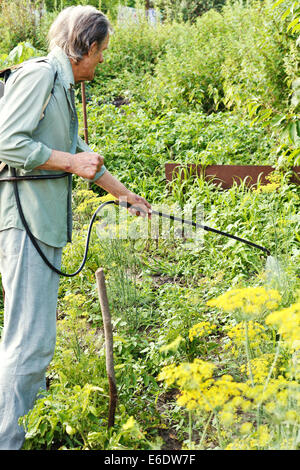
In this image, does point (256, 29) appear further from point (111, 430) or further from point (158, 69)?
point (111, 430)

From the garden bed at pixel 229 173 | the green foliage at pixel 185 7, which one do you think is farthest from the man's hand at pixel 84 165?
the green foliage at pixel 185 7

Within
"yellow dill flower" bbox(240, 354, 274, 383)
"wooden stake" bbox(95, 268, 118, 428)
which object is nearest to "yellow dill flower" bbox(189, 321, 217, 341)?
"yellow dill flower" bbox(240, 354, 274, 383)

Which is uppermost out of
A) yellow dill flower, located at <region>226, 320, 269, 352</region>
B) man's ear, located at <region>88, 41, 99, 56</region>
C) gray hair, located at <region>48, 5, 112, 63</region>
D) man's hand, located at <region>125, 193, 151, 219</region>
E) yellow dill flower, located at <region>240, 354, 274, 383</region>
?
gray hair, located at <region>48, 5, 112, 63</region>

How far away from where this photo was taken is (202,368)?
6.02 feet

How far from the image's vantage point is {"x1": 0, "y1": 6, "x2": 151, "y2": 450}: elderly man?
2.19m

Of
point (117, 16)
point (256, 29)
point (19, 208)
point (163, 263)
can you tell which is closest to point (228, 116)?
point (256, 29)

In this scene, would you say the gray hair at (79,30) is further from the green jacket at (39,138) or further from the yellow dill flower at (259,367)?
the yellow dill flower at (259,367)

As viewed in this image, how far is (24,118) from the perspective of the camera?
6.72 ft

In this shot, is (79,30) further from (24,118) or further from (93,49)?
(24,118)

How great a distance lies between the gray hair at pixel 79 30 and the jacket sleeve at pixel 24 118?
9.6 inches

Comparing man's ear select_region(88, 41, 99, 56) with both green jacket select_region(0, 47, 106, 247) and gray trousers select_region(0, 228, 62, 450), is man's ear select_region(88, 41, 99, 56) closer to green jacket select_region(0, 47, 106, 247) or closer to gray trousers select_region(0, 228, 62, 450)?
green jacket select_region(0, 47, 106, 247)

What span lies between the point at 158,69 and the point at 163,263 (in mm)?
4180

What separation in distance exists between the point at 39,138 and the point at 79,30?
523 millimetres

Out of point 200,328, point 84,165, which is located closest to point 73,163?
point 84,165
